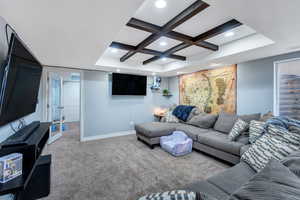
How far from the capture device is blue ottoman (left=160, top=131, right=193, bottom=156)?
2960 mm

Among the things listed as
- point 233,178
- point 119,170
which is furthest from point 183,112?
point 233,178

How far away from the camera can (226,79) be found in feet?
11.9

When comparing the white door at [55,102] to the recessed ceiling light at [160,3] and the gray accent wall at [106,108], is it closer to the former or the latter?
the gray accent wall at [106,108]

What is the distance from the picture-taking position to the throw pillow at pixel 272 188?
0.63 m

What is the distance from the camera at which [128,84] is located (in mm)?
4688

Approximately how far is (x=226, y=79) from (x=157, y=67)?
2.08 meters

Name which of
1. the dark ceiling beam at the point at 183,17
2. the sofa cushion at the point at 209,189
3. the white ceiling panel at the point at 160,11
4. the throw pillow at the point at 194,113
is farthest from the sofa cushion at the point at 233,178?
the throw pillow at the point at 194,113

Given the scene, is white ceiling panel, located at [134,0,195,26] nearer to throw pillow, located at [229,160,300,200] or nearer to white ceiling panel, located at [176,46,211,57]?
white ceiling panel, located at [176,46,211,57]

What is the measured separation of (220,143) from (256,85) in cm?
166

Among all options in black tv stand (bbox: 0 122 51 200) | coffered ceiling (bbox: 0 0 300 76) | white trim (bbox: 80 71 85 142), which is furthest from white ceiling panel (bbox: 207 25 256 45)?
white trim (bbox: 80 71 85 142)

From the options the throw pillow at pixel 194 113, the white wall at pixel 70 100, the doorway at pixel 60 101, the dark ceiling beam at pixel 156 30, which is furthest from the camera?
the white wall at pixel 70 100

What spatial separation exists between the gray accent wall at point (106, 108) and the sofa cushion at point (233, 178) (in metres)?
3.70

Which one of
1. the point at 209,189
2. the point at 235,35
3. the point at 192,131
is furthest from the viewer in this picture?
the point at 192,131

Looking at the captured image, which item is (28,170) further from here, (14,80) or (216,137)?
(216,137)
